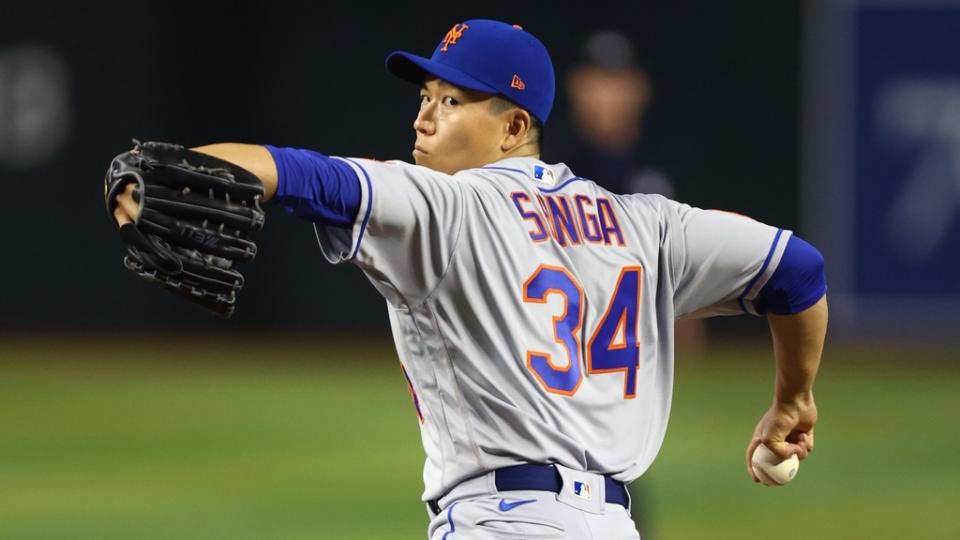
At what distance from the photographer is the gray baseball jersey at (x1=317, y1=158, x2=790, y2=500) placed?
10.3ft

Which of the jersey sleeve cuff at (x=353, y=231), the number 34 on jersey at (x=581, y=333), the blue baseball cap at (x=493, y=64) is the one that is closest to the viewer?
the jersey sleeve cuff at (x=353, y=231)

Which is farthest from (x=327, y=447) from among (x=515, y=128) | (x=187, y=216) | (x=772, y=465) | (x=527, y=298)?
(x=187, y=216)

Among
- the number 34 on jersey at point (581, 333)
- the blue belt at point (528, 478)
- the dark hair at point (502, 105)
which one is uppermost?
the dark hair at point (502, 105)

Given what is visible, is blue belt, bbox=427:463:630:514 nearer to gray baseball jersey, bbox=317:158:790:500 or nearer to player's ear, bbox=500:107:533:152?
gray baseball jersey, bbox=317:158:790:500

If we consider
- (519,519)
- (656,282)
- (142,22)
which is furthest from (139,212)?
(142,22)

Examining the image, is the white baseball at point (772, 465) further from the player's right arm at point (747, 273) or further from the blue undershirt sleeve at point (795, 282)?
the blue undershirt sleeve at point (795, 282)

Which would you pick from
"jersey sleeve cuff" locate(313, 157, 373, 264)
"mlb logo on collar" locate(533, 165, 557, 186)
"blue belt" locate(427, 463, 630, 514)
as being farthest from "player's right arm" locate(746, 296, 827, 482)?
"jersey sleeve cuff" locate(313, 157, 373, 264)

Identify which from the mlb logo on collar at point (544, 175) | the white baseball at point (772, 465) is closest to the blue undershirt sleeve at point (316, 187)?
the mlb logo on collar at point (544, 175)

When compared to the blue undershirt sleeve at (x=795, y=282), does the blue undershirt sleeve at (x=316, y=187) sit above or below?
above

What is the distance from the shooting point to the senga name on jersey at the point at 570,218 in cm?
339

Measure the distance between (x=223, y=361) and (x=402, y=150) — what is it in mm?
2776

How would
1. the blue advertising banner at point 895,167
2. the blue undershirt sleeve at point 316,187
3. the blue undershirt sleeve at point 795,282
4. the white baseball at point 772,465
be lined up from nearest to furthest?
1. the blue undershirt sleeve at point 316,187
2. the blue undershirt sleeve at point 795,282
3. the white baseball at point 772,465
4. the blue advertising banner at point 895,167

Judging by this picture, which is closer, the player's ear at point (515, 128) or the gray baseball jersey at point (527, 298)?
the gray baseball jersey at point (527, 298)

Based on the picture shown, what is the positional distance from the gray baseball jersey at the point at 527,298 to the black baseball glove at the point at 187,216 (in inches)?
9.6
